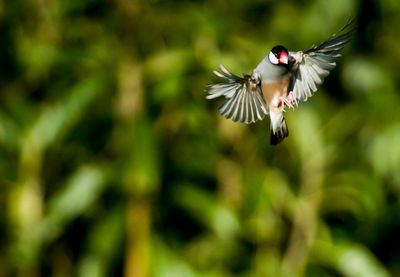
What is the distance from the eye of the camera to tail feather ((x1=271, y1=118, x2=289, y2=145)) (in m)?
0.40

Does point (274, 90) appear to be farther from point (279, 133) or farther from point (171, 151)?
point (171, 151)

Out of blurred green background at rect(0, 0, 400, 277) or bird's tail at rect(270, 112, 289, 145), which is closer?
bird's tail at rect(270, 112, 289, 145)

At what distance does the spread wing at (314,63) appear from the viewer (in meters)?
0.38

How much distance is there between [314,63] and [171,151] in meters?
1.71

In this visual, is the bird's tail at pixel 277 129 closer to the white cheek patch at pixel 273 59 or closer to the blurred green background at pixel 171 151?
the white cheek patch at pixel 273 59

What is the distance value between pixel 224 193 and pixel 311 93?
6.13ft

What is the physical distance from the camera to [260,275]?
2080mm

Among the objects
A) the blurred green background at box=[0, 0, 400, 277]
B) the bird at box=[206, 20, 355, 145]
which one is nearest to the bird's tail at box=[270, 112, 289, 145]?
the bird at box=[206, 20, 355, 145]

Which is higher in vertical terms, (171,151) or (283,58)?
(171,151)

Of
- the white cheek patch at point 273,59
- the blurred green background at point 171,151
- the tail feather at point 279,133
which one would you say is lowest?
the tail feather at point 279,133

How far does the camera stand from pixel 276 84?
0.40 metres

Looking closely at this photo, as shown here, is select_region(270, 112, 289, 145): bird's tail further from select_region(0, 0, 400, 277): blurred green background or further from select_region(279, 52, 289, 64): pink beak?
select_region(0, 0, 400, 277): blurred green background

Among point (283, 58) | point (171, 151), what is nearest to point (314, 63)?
point (283, 58)

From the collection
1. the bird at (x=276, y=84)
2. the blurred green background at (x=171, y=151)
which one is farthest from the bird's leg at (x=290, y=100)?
the blurred green background at (x=171, y=151)
